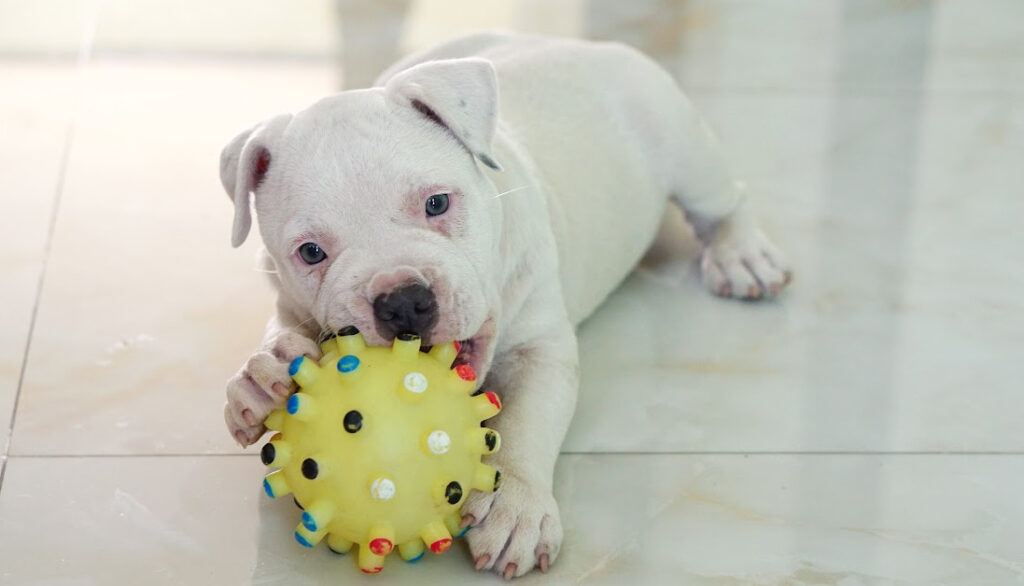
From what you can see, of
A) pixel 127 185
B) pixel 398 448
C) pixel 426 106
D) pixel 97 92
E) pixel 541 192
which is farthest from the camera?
pixel 97 92

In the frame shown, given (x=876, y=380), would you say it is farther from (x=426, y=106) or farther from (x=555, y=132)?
(x=426, y=106)

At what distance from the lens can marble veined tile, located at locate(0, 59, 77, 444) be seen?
391cm

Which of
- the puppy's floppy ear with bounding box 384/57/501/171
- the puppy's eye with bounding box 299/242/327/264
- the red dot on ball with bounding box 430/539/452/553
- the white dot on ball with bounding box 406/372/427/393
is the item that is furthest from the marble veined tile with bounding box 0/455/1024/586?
the puppy's floppy ear with bounding box 384/57/501/171

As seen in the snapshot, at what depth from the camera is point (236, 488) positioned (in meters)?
3.25

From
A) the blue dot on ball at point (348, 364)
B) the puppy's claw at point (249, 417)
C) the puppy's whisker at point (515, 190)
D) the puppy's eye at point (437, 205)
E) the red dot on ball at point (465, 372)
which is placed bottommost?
the puppy's claw at point (249, 417)

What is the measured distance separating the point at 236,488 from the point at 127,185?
1.79 m

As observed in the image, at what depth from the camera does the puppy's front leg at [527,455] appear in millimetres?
2947

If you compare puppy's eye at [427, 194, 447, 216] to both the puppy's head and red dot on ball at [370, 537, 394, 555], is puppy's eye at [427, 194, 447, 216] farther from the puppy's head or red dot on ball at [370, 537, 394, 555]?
red dot on ball at [370, 537, 394, 555]

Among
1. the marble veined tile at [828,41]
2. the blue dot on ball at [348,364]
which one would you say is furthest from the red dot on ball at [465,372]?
the marble veined tile at [828,41]

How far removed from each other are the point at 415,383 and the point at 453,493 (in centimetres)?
24

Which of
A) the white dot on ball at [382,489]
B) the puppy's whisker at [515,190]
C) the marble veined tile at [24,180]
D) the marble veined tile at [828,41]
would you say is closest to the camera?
the white dot on ball at [382,489]

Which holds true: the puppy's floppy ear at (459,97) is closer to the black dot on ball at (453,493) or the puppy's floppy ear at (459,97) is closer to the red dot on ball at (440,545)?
the black dot on ball at (453,493)

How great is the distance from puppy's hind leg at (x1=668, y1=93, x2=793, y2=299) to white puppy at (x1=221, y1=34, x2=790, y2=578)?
471 mm

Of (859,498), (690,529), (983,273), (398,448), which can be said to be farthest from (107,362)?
(983,273)
